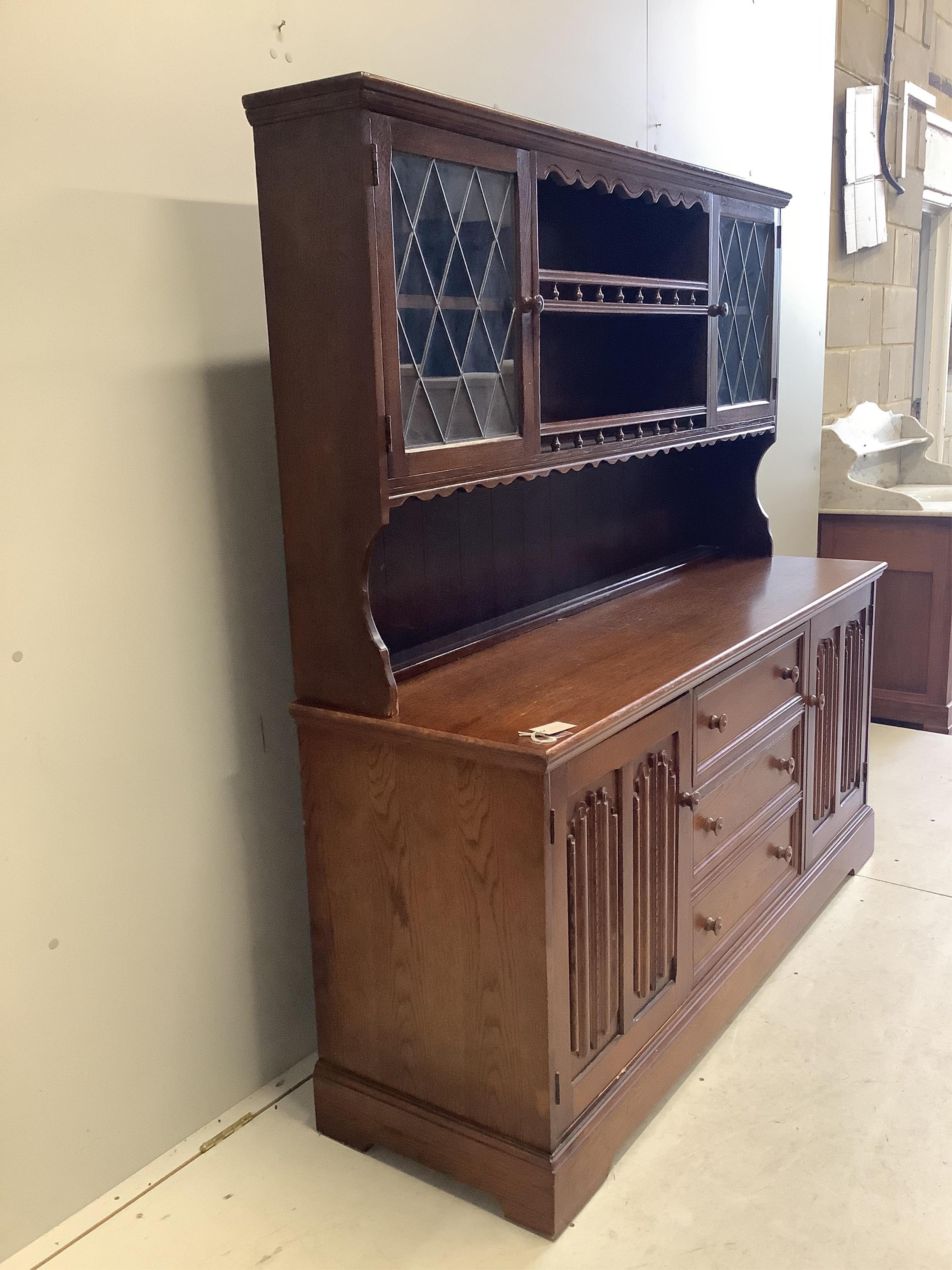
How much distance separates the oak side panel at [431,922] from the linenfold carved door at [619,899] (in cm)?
6

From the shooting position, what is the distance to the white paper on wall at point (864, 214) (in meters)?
4.23

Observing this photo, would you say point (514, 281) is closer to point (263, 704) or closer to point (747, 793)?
point (263, 704)

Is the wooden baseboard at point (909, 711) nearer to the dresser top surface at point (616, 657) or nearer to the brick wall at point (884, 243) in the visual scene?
the brick wall at point (884, 243)

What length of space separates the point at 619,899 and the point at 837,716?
44.5 inches

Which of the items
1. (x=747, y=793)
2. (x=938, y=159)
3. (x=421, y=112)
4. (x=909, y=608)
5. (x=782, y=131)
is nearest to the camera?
(x=421, y=112)

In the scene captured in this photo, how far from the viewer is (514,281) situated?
5.96 feet

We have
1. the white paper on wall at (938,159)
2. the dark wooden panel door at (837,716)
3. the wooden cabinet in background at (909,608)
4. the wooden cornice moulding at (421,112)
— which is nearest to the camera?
the wooden cornice moulding at (421,112)

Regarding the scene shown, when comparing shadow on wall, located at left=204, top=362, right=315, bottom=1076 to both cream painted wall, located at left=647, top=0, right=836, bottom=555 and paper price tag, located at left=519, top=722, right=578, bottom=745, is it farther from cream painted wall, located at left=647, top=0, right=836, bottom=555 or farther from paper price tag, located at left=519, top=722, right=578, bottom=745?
cream painted wall, located at left=647, top=0, right=836, bottom=555

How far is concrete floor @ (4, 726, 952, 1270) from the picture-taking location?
1.70 metres

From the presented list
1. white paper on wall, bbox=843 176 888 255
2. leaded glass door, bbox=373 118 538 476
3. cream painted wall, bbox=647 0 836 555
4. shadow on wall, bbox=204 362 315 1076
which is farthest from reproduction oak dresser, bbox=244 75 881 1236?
white paper on wall, bbox=843 176 888 255

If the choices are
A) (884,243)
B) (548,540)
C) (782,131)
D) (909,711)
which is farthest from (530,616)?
(884,243)

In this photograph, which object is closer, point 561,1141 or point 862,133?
point 561,1141

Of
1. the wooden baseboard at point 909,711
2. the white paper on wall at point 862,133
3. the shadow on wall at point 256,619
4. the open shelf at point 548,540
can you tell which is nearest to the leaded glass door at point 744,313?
the open shelf at point 548,540

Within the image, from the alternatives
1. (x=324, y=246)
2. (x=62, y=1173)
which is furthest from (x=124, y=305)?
(x=62, y=1173)
